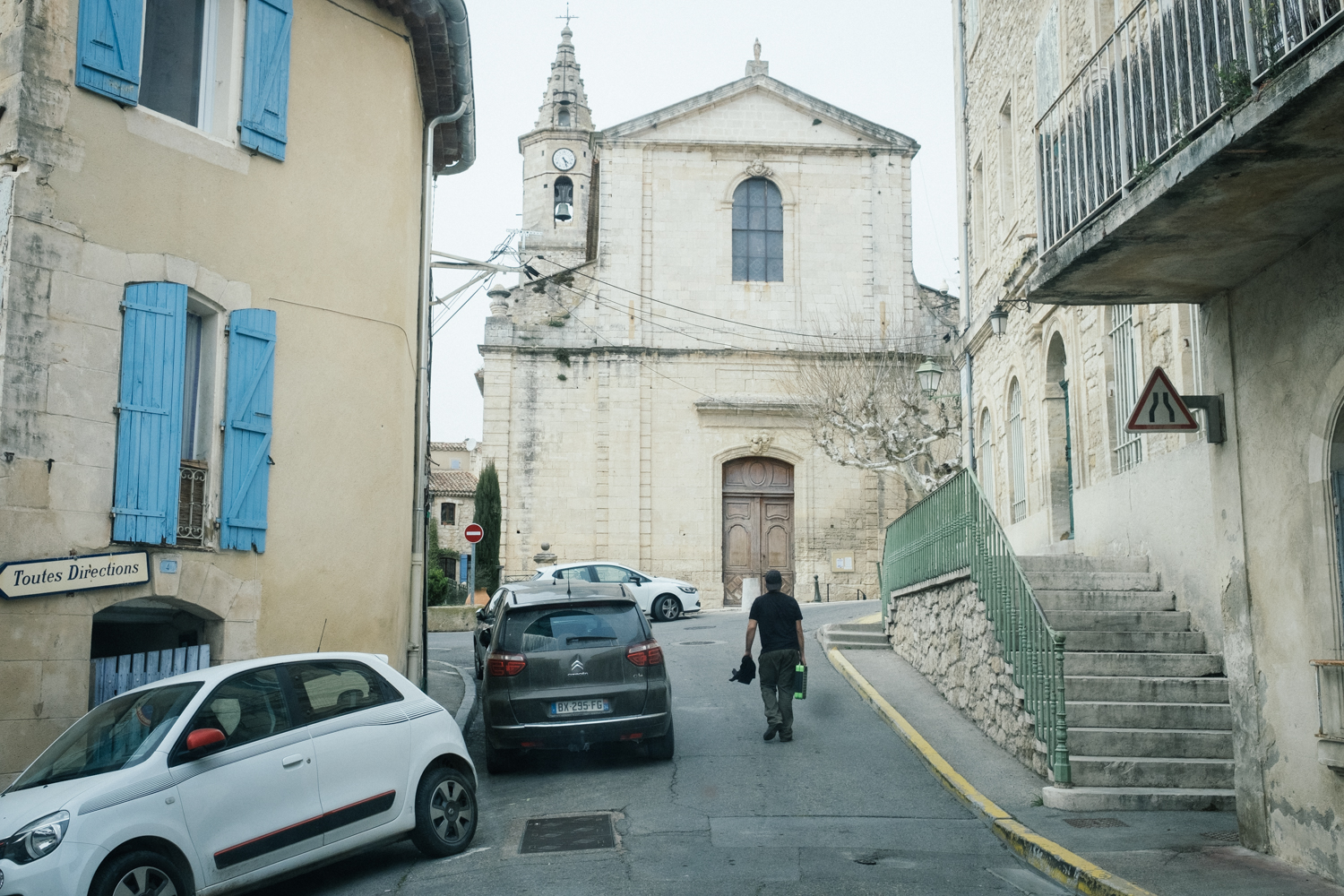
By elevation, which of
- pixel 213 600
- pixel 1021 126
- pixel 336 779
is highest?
pixel 1021 126

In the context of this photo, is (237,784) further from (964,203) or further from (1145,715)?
(964,203)

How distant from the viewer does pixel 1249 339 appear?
7789 mm

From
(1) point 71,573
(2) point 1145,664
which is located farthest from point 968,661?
A: (1) point 71,573

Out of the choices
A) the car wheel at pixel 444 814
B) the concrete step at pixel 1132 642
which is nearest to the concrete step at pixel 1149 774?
the concrete step at pixel 1132 642

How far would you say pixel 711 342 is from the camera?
32.5m

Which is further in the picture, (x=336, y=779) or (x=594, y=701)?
(x=594, y=701)

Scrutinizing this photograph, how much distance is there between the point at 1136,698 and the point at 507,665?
16.9ft

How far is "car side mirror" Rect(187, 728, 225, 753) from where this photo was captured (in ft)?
21.5

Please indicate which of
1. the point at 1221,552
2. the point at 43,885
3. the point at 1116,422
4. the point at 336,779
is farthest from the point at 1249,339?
the point at 43,885

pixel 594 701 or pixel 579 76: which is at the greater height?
pixel 579 76

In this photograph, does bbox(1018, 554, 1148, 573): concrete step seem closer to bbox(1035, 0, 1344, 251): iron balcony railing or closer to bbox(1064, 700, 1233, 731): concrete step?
bbox(1064, 700, 1233, 731): concrete step

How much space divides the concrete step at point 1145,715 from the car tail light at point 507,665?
449 centimetres

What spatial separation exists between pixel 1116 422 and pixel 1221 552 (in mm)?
4942

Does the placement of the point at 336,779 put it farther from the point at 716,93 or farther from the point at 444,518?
the point at 444,518
